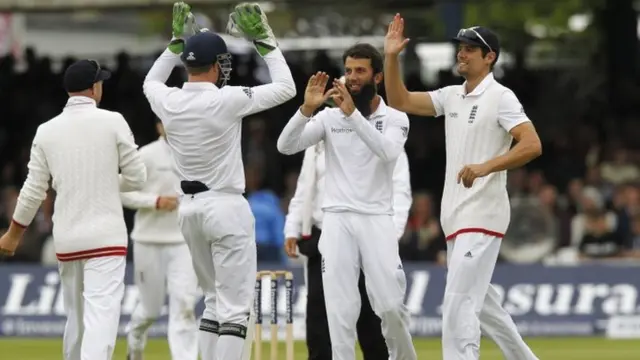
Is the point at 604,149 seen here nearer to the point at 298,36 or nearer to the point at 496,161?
the point at 298,36

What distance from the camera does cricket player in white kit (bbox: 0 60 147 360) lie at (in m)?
11.3

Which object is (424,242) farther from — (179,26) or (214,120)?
(214,120)

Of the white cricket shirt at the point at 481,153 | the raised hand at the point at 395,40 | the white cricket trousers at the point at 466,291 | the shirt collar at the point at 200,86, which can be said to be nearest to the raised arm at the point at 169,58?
the shirt collar at the point at 200,86

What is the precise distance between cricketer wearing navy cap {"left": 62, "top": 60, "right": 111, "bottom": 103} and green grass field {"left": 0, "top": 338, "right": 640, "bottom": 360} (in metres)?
5.28

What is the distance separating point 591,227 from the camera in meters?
21.1

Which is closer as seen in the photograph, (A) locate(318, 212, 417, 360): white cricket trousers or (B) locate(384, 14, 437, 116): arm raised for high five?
(B) locate(384, 14, 437, 116): arm raised for high five

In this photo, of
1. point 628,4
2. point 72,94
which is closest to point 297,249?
point 72,94

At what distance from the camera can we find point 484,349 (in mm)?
17875

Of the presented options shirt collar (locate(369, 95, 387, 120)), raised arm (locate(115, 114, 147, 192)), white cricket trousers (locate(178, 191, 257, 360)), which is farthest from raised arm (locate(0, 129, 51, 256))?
shirt collar (locate(369, 95, 387, 120))

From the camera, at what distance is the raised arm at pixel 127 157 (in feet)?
37.5

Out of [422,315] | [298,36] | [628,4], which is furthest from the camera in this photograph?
[298,36]

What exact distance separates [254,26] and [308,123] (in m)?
0.88

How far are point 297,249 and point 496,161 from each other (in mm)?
2561

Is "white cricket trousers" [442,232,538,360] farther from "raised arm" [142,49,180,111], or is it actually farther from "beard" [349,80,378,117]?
"raised arm" [142,49,180,111]
